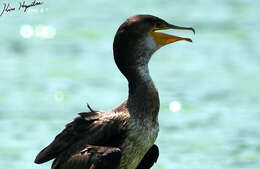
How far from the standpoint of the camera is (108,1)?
78.5ft

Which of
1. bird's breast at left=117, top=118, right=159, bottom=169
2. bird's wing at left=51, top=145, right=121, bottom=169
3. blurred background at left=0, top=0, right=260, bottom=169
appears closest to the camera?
bird's wing at left=51, top=145, right=121, bottom=169

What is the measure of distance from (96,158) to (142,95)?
829 mm

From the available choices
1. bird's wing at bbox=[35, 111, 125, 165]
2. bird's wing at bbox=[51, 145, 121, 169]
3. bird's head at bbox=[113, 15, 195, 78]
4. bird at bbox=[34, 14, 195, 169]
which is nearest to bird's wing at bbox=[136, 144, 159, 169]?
bird at bbox=[34, 14, 195, 169]

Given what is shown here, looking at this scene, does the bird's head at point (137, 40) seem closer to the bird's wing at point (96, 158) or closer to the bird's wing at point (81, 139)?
the bird's wing at point (81, 139)

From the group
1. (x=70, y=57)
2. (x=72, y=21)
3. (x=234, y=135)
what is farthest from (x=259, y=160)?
(x=72, y=21)

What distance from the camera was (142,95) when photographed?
8773 mm

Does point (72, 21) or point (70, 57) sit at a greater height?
point (72, 21)

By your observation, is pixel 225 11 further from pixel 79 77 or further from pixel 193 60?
pixel 79 77

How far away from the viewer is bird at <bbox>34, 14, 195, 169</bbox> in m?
8.41

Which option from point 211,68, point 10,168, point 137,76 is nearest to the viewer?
point 137,76

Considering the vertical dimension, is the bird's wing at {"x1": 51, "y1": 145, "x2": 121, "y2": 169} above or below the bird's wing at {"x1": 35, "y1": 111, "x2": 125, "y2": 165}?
below

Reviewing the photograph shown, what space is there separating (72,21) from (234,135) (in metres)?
7.19

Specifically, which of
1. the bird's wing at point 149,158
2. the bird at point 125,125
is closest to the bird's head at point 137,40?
the bird at point 125,125

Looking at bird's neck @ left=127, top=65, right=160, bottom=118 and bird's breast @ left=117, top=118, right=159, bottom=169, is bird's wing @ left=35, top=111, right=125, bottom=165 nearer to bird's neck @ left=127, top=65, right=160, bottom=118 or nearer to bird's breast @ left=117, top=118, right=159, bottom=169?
bird's breast @ left=117, top=118, right=159, bottom=169
